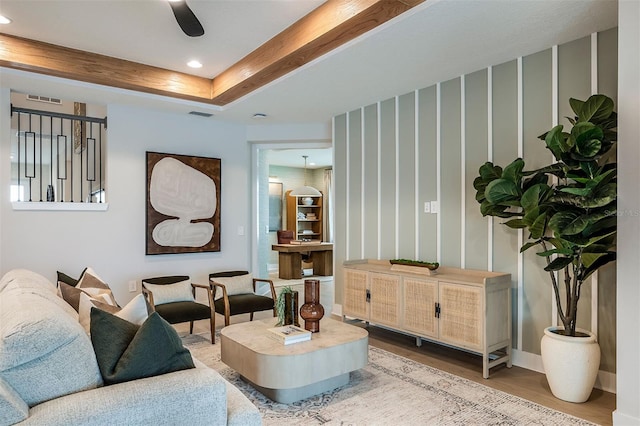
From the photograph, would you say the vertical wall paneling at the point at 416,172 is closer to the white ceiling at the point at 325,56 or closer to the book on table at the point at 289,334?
the white ceiling at the point at 325,56

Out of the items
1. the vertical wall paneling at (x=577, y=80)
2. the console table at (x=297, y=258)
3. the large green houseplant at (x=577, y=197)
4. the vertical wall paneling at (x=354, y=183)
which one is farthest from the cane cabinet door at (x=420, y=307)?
the console table at (x=297, y=258)

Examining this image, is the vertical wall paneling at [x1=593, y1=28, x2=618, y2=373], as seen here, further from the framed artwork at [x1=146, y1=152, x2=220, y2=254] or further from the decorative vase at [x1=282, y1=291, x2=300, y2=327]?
the framed artwork at [x1=146, y1=152, x2=220, y2=254]

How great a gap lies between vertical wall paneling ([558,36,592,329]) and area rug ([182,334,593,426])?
33.7 inches

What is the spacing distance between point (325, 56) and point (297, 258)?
17.5ft

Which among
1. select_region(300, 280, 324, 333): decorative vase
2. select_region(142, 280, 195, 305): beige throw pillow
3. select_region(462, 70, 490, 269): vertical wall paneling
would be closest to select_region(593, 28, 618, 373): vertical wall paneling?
select_region(462, 70, 490, 269): vertical wall paneling

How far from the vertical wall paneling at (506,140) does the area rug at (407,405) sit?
874mm

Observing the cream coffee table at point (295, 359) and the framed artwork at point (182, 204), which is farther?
the framed artwork at point (182, 204)

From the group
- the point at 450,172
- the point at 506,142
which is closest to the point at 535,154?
the point at 506,142

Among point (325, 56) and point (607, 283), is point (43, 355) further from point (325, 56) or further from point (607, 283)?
point (607, 283)

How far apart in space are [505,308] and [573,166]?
1.31 meters

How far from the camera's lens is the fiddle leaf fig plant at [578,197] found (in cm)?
258

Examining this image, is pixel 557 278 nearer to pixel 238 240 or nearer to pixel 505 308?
pixel 505 308

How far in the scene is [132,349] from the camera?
1643 mm

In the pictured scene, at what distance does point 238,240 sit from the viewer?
5883mm
